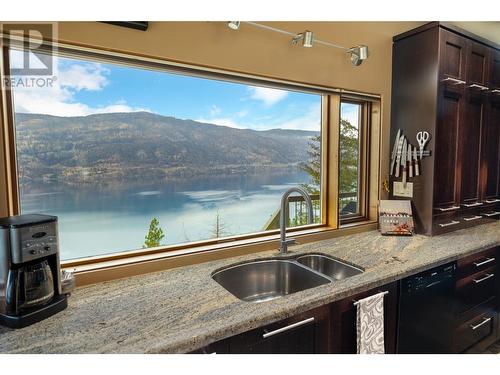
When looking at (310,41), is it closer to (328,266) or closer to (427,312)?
(328,266)

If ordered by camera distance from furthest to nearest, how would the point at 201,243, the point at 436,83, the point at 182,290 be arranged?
the point at 436,83 < the point at 201,243 < the point at 182,290

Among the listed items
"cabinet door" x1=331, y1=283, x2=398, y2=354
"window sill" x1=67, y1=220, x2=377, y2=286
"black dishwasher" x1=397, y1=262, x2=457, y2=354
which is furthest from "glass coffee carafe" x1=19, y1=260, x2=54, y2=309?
"black dishwasher" x1=397, y1=262, x2=457, y2=354

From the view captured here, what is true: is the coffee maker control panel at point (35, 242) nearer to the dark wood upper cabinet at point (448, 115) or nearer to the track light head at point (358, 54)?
the track light head at point (358, 54)

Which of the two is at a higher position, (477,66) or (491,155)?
(477,66)

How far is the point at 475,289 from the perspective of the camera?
6.44 ft

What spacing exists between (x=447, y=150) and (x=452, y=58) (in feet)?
2.19

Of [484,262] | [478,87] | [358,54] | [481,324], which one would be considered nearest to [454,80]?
[478,87]

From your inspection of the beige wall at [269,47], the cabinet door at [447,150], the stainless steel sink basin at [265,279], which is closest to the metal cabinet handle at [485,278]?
the cabinet door at [447,150]

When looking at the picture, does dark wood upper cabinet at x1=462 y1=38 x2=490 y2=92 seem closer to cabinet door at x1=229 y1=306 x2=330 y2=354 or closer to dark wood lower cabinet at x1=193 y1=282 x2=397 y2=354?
dark wood lower cabinet at x1=193 y1=282 x2=397 y2=354

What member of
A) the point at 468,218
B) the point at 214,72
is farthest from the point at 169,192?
the point at 468,218

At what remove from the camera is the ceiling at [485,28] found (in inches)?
106
